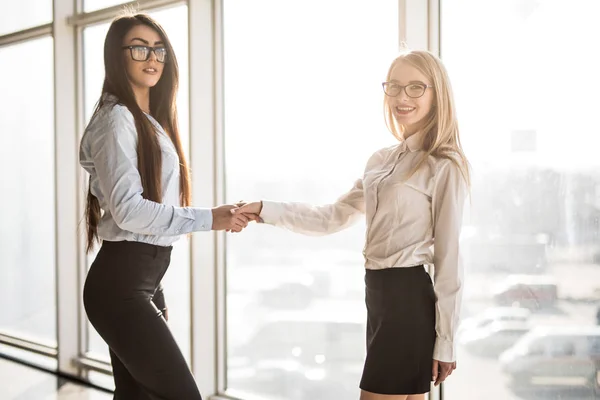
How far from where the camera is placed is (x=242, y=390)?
134 inches

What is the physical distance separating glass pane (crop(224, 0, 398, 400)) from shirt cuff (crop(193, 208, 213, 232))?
0.89 metres

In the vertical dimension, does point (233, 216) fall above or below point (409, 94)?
below

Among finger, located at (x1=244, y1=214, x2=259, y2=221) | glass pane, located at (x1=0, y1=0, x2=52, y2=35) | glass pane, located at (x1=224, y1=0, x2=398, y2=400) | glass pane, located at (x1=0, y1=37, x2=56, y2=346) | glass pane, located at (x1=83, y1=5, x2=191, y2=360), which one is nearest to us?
finger, located at (x1=244, y1=214, x2=259, y2=221)

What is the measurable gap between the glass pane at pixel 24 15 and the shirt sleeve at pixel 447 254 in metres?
3.43

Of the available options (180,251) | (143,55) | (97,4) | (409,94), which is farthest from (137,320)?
(97,4)

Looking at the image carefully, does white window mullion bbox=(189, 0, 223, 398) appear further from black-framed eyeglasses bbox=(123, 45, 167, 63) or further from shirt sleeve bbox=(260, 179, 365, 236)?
black-framed eyeglasses bbox=(123, 45, 167, 63)

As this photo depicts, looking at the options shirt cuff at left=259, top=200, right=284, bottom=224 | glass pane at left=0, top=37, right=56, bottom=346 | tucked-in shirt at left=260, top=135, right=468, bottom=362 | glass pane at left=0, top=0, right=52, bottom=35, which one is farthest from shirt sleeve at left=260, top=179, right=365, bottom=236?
glass pane at left=0, top=0, right=52, bottom=35

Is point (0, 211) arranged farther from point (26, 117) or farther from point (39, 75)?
point (39, 75)

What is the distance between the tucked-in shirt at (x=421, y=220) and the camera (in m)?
1.85

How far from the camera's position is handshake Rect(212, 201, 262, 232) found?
2297mm

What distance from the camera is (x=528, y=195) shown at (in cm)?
237

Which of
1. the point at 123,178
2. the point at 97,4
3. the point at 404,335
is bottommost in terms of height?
the point at 404,335

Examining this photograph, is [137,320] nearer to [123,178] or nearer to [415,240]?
[123,178]

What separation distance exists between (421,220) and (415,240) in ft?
0.20
